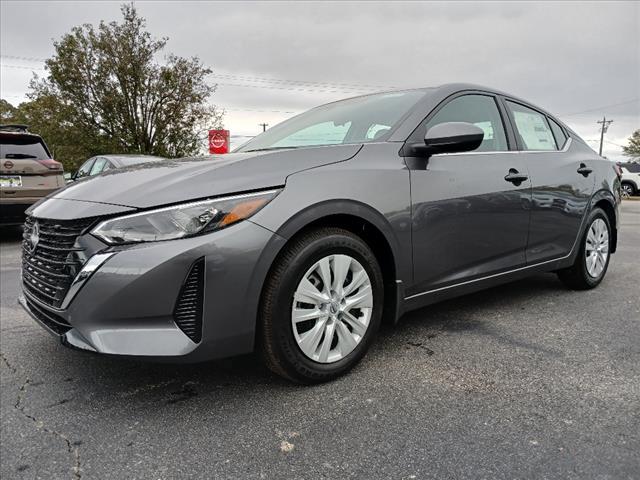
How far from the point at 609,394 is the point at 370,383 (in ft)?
3.54

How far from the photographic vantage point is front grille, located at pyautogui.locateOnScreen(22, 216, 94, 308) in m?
2.07

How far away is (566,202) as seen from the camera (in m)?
3.70

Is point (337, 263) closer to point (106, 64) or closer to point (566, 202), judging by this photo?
point (566, 202)

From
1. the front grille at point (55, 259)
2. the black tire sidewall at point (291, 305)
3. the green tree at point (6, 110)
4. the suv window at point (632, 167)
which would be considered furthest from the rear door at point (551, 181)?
the green tree at point (6, 110)

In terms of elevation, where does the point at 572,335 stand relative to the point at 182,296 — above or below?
below

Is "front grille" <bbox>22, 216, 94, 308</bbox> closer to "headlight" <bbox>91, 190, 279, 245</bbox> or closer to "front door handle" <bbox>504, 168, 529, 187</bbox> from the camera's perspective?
"headlight" <bbox>91, 190, 279, 245</bbox>

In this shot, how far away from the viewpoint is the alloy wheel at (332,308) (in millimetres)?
2246

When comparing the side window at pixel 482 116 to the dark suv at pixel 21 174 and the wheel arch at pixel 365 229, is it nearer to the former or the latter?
the wheel arch at pixel 365 229

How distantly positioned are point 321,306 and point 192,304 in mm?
601

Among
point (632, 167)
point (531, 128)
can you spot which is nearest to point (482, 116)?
point (531, 128)

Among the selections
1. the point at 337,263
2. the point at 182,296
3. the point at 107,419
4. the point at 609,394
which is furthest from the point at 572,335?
the point at 107,419

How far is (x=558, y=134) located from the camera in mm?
3977

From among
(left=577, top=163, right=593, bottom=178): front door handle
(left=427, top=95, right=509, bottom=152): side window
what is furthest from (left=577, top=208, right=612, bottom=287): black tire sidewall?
(left=427, top=95, right=509, bottom=152): side window

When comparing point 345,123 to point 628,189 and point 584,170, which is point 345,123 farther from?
point 628,189
